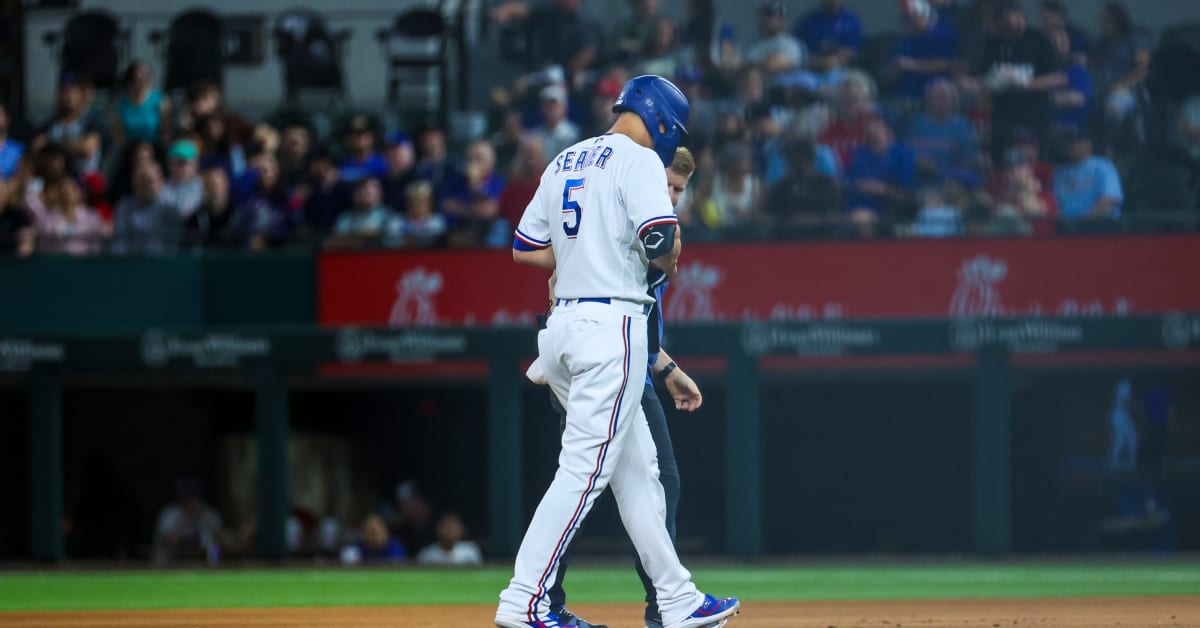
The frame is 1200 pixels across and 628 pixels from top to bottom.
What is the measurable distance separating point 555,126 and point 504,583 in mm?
4411

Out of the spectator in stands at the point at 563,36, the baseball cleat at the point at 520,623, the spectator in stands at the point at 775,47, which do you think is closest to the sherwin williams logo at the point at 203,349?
the spectator in stands at the point at 563,36

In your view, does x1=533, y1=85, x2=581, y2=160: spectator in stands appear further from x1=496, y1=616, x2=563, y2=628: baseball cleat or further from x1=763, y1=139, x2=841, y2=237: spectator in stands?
x1=496, y1=616, x2=563, y2=628: baseball cleat

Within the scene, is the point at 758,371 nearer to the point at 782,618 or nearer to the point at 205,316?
the point at 205,316

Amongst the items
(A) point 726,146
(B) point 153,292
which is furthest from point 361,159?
(A) point 726,146

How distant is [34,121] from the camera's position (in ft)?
50.3

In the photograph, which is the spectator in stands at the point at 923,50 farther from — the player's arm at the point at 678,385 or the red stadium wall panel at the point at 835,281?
the player's arm at the point at 678,385

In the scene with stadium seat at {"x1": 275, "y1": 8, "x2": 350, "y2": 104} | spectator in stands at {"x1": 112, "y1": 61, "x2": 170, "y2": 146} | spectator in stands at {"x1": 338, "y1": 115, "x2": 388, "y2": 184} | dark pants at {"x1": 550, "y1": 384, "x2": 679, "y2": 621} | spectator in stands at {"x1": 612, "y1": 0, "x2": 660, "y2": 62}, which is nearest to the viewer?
dark pants at {"x1": 550, "y1": 384, "x2": 679, "y2": 621}

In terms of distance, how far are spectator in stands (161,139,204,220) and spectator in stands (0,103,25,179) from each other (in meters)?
1.48

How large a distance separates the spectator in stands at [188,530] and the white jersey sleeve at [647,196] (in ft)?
24.4

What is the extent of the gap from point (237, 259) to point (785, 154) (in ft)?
12.6

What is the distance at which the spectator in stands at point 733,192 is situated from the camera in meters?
11.7

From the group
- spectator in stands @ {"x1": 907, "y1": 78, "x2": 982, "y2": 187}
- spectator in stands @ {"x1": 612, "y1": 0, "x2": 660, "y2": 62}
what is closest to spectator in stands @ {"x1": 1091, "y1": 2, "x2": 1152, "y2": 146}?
spectator in stands @ {"x1": 907, "y1": 78, "x2": 982, "y2": 187}

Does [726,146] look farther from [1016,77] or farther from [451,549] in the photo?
[451,549]

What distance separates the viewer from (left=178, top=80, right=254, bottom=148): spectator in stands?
45.0ft
